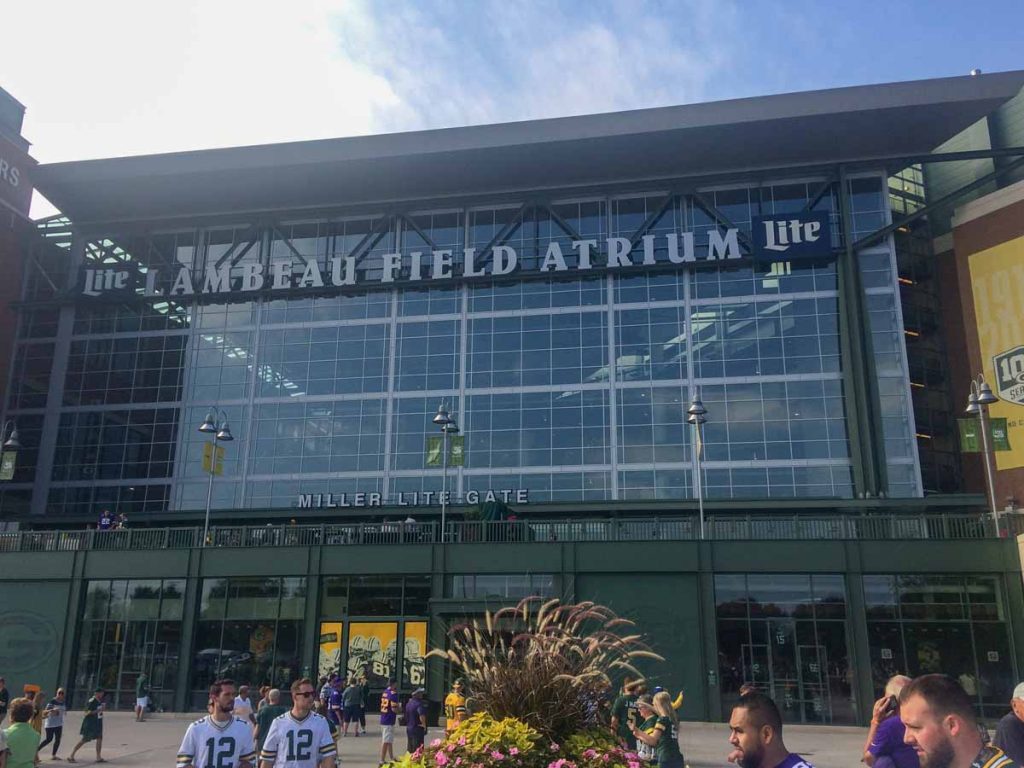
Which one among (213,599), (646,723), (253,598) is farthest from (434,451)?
(646,723)

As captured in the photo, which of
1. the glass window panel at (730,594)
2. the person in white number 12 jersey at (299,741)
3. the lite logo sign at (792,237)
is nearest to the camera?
the person in white number 12 jersey at (299,741)

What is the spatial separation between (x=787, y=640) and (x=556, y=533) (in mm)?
8788

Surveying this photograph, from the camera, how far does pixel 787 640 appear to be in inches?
1245

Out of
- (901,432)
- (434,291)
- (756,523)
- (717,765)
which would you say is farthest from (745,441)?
(717,765)

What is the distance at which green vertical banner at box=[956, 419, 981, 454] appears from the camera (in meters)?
36.6

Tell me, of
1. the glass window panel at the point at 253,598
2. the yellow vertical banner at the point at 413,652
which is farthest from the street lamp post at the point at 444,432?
the glass window panel at the point at 253,598

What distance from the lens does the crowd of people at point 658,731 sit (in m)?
4.53

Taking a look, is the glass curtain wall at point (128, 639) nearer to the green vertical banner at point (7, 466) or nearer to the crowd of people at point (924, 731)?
the green vertical banner at point (7, 466)

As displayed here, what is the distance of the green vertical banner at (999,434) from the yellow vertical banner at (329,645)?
26.3 meters

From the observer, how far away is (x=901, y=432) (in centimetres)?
4316

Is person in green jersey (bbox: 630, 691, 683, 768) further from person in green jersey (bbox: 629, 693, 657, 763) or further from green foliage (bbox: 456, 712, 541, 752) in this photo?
green foliage (bbox: 456, 712, 541, 752)

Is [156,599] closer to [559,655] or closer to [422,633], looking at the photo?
[422,633]

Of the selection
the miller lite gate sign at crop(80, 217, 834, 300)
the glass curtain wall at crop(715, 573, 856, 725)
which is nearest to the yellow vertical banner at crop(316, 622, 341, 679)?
the glass curtain wall at crop(715, 573, 856, 725)

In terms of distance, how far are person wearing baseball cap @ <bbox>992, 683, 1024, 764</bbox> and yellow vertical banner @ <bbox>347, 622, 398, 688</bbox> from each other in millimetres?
28408
